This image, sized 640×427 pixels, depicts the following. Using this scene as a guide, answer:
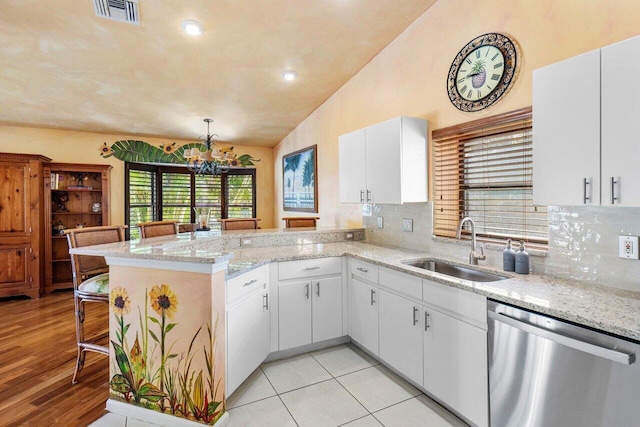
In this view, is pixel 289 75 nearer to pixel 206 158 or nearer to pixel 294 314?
pixel 206 158

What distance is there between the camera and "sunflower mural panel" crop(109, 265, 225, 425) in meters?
1.84

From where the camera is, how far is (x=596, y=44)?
→ 1.79 m

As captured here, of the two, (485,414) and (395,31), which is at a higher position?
(395,31)

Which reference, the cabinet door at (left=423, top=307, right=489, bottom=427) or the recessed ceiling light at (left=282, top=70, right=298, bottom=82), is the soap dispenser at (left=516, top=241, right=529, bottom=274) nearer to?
the cabinet door at (left=423, top=307, right=489, bottom=427)

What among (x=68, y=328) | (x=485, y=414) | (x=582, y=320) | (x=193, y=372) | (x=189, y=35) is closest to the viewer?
(x=582, y=320)

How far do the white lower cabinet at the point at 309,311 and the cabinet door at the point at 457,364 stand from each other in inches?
36.7

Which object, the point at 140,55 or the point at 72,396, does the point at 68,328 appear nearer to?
the point at 72,396

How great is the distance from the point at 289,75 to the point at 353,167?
4.84 feet

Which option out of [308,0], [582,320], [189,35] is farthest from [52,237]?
[582,320]

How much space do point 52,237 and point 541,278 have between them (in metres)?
6.09

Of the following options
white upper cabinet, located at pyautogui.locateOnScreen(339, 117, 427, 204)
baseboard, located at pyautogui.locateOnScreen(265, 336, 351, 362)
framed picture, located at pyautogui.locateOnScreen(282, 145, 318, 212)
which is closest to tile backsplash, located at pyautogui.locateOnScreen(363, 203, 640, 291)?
white upper cabinet, located at pyautogui.locateOnScreen(339, 117, 427, 204)

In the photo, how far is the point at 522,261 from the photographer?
2.04m

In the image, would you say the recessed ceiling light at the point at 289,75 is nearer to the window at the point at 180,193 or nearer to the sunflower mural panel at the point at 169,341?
the sunflower mural panel at the point at 169,341

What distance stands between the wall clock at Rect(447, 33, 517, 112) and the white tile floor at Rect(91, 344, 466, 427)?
217 cm
